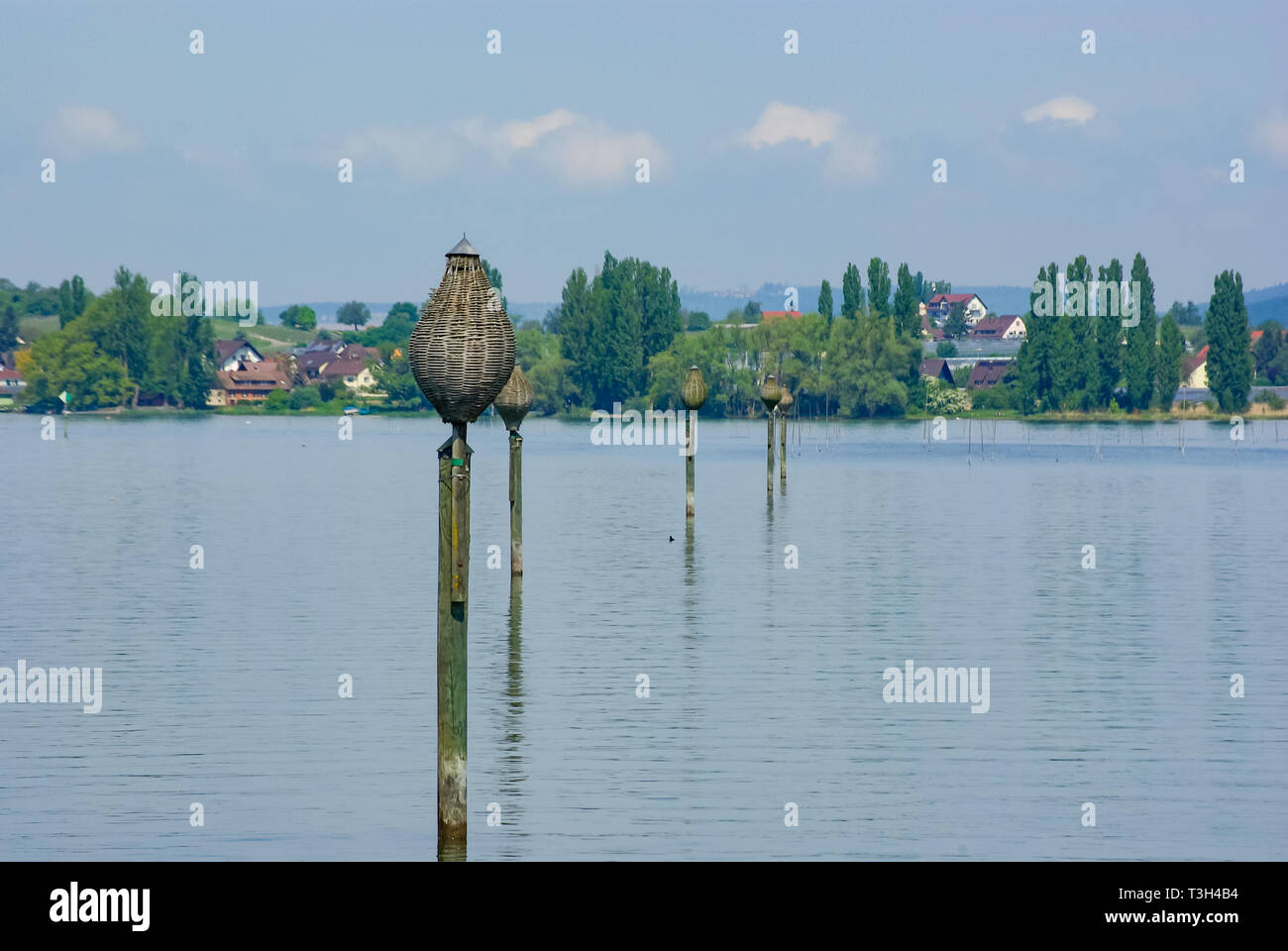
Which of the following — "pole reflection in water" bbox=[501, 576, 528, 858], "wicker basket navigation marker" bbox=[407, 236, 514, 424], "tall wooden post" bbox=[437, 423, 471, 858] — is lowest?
"pole reflection in water" bbox=[501, 576, 528, 858]

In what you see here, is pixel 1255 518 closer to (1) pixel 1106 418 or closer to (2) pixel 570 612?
(2) pixel 570 612

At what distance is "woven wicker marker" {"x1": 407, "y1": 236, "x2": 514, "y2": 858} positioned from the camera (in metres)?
14.5

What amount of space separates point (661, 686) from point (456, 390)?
11222mm

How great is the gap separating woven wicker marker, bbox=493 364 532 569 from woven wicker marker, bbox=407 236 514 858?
1813 cm

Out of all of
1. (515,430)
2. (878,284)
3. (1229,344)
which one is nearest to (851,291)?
(878,284)

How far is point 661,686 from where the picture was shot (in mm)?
25031

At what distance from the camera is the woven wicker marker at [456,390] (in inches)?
573

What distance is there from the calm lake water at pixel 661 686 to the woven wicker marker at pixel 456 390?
1.78 metres

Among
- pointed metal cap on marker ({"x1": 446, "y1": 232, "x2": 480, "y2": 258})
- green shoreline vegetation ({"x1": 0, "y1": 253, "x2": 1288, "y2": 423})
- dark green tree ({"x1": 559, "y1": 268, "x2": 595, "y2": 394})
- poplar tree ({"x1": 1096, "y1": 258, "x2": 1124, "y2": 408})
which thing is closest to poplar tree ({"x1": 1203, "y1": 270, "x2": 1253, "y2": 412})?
green shoreline vegetation ({"x1": 0, "y1": 253, "x2": 1288, "y2": 423})

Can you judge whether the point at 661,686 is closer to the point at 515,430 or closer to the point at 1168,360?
the point at 515,430

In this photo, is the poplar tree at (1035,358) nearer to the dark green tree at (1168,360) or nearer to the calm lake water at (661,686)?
the dark green tree at (1168,360)

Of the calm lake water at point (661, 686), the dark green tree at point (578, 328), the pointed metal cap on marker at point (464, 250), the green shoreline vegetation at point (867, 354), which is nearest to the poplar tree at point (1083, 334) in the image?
the green shoreline vegetation at point (867, 354)

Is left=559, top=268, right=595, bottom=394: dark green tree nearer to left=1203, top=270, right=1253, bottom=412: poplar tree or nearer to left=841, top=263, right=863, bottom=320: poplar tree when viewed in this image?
left=841, top=263, right=863, bottom=320: poplar tree
